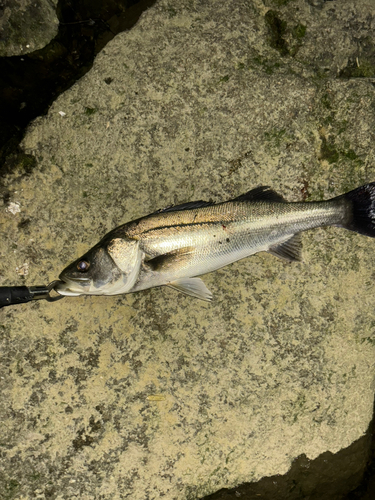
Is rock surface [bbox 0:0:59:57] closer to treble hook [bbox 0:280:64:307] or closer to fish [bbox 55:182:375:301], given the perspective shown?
fish [bbox 55:182:375:301]

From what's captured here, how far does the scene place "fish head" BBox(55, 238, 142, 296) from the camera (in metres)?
3.29

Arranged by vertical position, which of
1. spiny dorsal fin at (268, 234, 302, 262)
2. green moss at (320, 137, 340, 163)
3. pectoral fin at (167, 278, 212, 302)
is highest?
green moss at (320, 137, 340, 163)

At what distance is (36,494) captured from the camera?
3.52 metres

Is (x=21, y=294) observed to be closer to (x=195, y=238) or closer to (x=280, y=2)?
(x=195, y=238)

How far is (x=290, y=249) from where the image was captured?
11.8ft

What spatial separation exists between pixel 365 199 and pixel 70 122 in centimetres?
310

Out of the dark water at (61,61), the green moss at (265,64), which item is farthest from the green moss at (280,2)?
the dark water at (61,61)

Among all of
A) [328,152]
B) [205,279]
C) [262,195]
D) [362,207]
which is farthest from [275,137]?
[205,279]

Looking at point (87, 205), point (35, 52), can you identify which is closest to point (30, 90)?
point (35, 52)

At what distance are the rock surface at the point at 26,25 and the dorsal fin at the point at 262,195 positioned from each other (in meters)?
2.63

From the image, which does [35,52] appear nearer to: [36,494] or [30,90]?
[30,90]

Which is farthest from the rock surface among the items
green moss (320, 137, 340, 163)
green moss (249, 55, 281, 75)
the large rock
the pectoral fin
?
green moss (320, 137, 340, 163)

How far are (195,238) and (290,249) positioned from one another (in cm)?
100

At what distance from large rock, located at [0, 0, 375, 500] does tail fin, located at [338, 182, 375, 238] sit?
0.28 m
